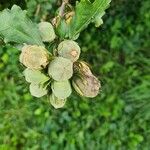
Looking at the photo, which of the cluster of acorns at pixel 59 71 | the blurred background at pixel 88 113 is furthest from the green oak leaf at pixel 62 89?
the blurred background at pixel 88 113

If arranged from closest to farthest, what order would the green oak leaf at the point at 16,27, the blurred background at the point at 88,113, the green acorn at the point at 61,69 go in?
the green acorn at the point at 61,69
the green oak leaf at the point at 16,27
the blurred background at the point at 88,113

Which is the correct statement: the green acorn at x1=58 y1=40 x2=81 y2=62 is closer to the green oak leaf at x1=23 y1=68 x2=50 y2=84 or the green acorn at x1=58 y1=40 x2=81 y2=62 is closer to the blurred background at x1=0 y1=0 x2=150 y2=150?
the green oak leaf at x1=23 y1=68 x2=50 y2=84

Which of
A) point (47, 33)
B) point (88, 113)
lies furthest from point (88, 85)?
point (88, 113)

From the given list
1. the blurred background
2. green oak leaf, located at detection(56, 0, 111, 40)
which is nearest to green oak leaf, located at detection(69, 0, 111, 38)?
green oak leaf, located at detection(56, 0, 111, 40)

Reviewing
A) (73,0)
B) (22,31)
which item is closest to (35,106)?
(73,0)

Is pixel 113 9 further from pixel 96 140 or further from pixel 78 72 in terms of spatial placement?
pixel 78 72

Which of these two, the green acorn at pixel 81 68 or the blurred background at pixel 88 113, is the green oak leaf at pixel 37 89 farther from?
the blurred background at pixel 88 113
